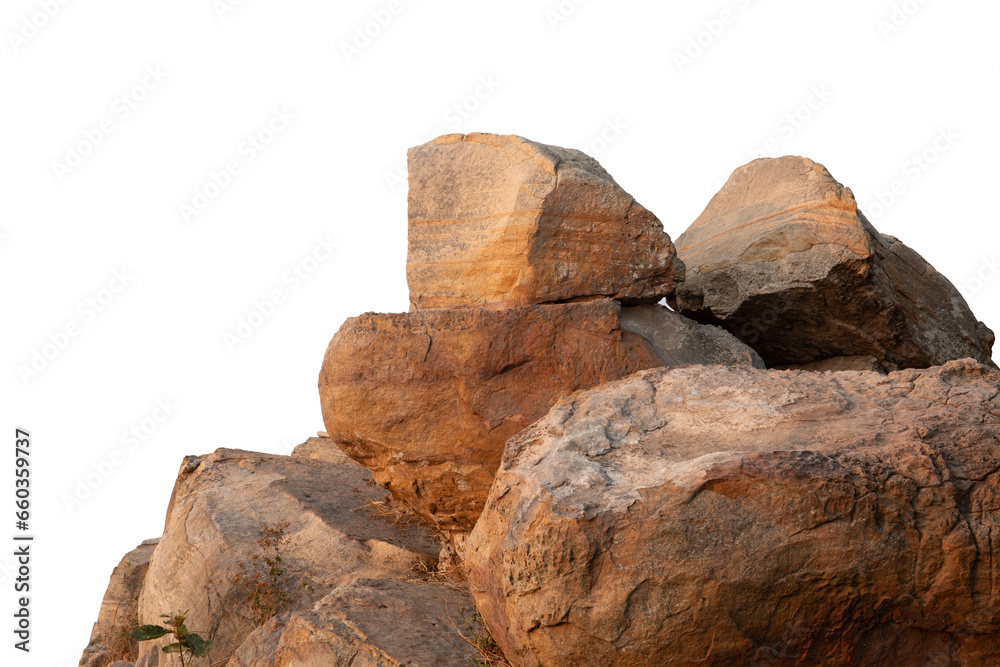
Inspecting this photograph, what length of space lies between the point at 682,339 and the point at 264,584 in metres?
2.68

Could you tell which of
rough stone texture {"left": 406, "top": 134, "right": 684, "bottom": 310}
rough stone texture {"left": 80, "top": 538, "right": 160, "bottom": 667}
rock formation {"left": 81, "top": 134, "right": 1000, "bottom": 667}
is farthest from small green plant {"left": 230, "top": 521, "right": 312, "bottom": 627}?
rough stone texture {"left": 80, "top": 538, "right": 160, "bottom": 667}

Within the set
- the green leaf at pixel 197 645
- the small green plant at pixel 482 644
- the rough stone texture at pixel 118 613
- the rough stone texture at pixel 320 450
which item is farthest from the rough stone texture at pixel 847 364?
the rough stone texture at pixel 118 613

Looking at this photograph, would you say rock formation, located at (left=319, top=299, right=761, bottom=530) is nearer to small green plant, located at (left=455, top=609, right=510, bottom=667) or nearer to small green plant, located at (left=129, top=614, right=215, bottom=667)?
small green plant, located at (left=455, top=609, right=510, bottom=667)

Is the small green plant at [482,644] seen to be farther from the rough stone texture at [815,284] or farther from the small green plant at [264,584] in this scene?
the rough stone texture at [815,284]

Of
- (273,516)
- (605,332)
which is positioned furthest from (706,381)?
(273,516)

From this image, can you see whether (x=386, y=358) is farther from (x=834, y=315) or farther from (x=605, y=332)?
(x=834, y=315)

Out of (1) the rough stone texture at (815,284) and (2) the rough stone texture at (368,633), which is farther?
(1) the rough stone texture at (815,284)

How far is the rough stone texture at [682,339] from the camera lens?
16.1ft

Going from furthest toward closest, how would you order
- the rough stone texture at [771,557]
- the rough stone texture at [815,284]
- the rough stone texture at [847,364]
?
the rough stone texture at [847,364]
the rough stone texture at [815,284]
the rough stone texture at [771,557]

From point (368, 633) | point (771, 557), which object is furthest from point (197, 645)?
point (771, 557)

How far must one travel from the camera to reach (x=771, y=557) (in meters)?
3.00

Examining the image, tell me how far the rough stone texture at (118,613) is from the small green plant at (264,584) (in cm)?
179

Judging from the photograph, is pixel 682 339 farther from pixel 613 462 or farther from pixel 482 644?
pixel 482 644

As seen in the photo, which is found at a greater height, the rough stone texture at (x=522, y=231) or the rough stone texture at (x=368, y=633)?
the rough stone texture at (x=522, y=231)
